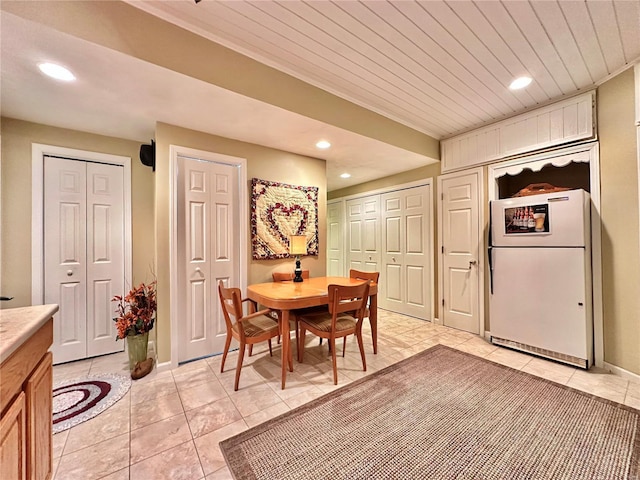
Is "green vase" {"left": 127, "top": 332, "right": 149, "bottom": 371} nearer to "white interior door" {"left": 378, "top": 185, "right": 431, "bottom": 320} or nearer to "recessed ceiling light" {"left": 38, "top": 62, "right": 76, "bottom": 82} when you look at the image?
"recessed ceiling light" {"left": 38, "top": 62, "right": 76, "bottom": 82}

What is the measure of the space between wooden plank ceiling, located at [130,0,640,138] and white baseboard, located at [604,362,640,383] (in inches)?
101

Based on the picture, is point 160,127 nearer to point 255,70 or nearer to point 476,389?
point 255,70

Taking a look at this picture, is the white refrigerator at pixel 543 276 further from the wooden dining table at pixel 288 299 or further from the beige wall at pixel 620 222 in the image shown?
the wooden dining table at pixel 288 299

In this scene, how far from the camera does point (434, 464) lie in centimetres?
135

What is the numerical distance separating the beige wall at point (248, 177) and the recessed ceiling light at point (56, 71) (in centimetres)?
70

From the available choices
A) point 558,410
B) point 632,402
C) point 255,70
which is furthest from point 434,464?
point 255,70

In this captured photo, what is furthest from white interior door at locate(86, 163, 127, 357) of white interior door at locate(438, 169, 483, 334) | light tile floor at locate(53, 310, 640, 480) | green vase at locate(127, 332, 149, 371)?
white interior door at locate(438, 169, 483, 334)

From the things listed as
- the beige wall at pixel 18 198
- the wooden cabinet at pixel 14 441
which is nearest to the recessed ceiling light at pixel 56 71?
the beige wall at pixel 18 198

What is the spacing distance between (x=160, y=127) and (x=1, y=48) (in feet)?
3.30

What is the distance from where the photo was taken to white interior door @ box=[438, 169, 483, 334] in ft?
10.6

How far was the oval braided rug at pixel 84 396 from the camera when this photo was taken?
1731 millimetres

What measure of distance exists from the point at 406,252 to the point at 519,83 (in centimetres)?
247

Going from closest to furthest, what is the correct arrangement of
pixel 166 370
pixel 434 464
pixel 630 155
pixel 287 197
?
pixel 434 464 < pixel 630 155 < pixel 166 370 < pixel 287 197

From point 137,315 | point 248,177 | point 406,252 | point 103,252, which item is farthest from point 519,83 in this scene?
point 103,252
